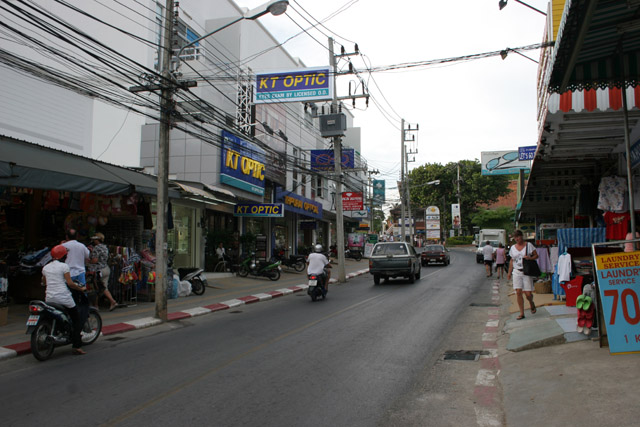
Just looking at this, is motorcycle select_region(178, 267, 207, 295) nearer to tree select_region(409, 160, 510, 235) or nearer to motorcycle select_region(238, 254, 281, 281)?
motorcycle select_region(238, 254, 281, 281)

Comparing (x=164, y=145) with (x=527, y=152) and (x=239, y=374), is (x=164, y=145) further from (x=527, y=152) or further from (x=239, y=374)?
(x=527, y=152)

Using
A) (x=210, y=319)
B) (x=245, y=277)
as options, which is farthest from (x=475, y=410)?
(x=245, y=277)

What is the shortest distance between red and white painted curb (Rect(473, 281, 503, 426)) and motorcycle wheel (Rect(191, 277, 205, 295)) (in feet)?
32.9

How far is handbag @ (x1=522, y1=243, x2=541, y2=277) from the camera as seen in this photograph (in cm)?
877

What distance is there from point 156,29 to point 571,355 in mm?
22507

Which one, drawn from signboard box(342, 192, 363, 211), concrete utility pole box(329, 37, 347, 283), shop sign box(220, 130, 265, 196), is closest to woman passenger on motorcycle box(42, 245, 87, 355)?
shop sign box(220, 130, 265, 196)

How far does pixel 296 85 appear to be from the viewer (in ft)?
59.9

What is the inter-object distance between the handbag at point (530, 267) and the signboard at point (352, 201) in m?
25.3

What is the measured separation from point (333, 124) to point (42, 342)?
17.4 metres

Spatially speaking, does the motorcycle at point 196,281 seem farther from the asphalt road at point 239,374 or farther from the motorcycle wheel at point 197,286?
the asphalt road at point 239,374

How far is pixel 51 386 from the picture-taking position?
5770 mm

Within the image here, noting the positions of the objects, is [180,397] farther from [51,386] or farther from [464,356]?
[464,356]

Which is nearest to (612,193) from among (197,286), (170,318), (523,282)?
(523,282)

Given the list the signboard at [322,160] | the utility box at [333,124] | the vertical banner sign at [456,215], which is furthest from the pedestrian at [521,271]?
the vertical banner sign at [456,215]
